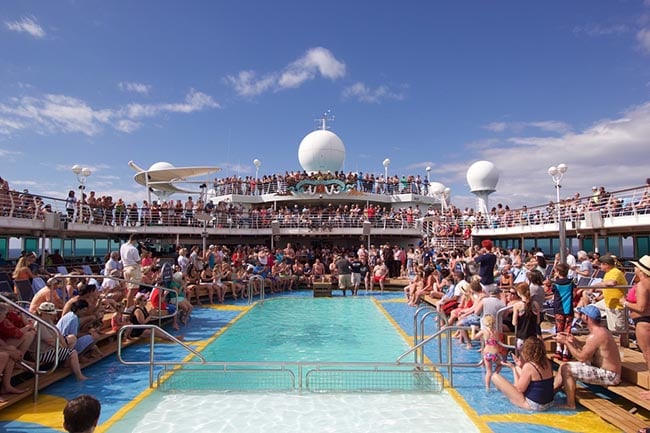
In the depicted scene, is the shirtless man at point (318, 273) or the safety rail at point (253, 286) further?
the shirtless man at point (318, 273)

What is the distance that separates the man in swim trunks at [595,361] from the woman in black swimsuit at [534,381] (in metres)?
0.31

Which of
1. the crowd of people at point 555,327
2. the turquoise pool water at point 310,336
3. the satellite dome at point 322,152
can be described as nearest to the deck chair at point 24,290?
the turquoise pool water at point 310,336

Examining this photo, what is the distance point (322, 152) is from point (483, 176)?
1379 cm

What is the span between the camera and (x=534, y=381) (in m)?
5.00

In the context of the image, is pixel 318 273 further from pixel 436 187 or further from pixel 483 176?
pixel 436 187

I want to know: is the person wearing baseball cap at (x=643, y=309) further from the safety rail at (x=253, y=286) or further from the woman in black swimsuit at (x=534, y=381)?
the safety rail at (x=253, y=286)

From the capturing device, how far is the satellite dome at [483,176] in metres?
35.6

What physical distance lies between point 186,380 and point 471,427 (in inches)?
156

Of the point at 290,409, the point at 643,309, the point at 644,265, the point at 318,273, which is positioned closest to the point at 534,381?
the point at 643,309

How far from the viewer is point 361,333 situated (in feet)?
32.2

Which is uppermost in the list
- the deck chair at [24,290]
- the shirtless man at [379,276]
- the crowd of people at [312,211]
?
the crowd of people at [312,211]

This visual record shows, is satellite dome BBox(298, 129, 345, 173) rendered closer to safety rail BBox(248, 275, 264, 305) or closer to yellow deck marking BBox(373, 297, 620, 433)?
safety rail BBox(248, 275, 264, 305)

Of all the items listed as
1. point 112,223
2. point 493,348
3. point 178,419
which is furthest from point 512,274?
point 112,223

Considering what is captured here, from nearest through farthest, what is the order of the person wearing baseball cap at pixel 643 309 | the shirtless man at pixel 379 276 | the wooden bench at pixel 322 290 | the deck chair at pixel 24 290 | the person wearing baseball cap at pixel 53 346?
the person wearing baseball cap at pixel 643 309
the person wearing baseball cap at pixel 53 346
the deck chair at pixel 24 290
the wooden bench at pixel 322 290
the shirtless man at pixel 379 276
